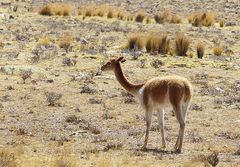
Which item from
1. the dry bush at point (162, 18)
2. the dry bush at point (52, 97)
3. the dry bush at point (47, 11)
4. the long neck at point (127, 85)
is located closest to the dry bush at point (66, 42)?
the dry bush at point (52, 97)

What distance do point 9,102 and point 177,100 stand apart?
548cm

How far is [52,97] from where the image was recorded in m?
14.7

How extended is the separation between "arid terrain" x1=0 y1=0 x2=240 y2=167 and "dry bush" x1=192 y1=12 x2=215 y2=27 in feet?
3.49

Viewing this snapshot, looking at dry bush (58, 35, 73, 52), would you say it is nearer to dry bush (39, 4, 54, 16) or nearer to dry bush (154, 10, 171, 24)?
dry bush (39, 4, 54, 16)

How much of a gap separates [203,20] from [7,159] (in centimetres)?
2385

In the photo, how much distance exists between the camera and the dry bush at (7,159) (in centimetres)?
860

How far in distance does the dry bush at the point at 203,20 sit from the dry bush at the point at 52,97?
17.3 metres

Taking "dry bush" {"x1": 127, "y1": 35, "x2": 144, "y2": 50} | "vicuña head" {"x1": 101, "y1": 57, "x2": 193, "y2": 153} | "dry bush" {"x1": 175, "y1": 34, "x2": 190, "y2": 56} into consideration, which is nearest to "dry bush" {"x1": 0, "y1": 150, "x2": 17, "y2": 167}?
"vicuña head" {"x1": 101, "y1": 57, "x2": 193, "y2": 153}

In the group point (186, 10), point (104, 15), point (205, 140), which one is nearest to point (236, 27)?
point (104, 15)

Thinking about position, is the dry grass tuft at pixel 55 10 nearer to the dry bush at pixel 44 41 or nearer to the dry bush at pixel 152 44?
the dry bush at pixel 44 41

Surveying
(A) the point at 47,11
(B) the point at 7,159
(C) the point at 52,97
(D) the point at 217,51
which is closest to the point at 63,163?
(B) the point at 7,159

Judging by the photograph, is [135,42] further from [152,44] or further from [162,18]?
[162,18]

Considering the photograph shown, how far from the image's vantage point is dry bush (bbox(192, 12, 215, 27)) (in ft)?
103

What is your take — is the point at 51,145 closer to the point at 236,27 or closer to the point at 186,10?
the point at 236,27
